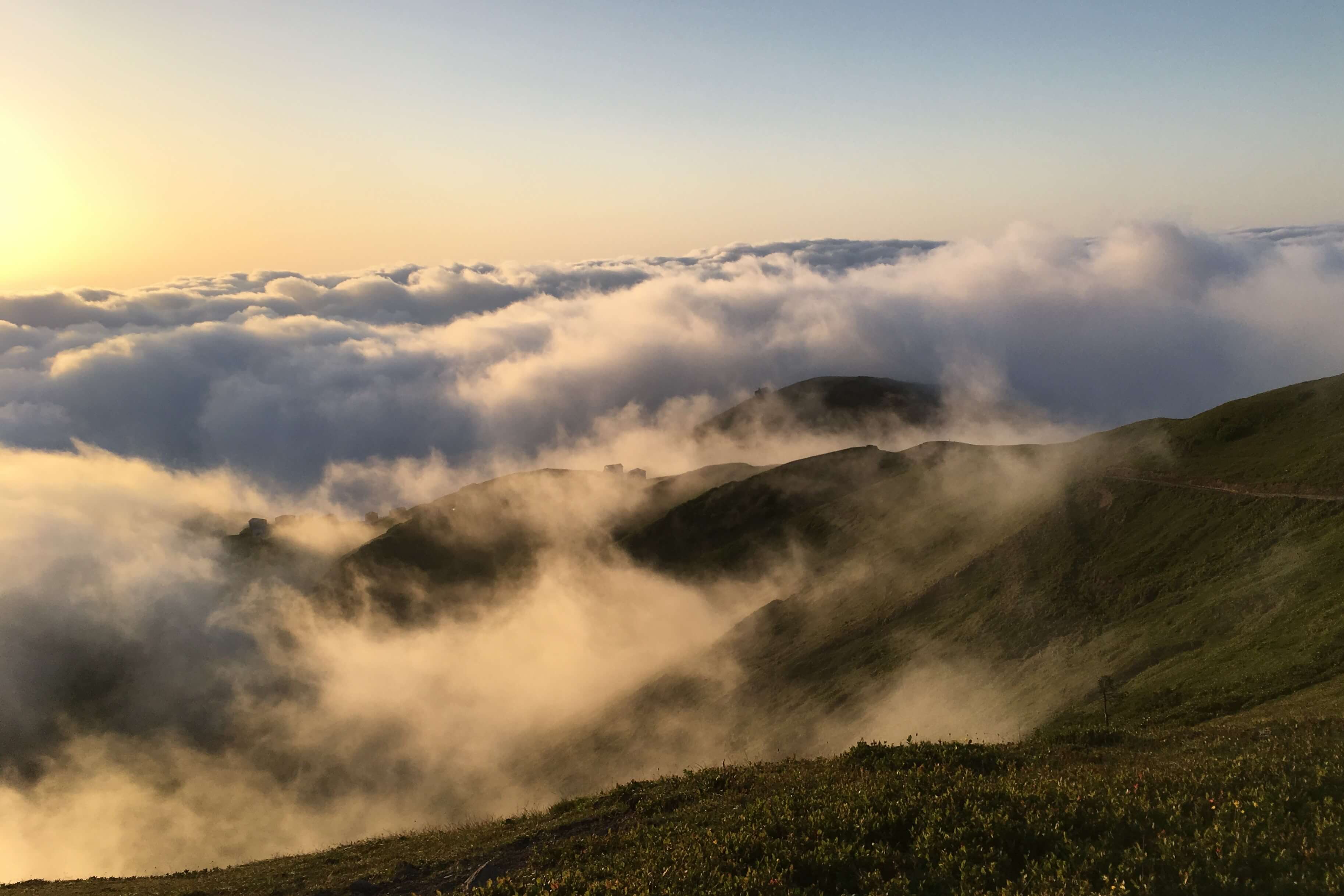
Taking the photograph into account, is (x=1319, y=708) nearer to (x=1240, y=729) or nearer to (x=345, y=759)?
(x=1240, y=729)

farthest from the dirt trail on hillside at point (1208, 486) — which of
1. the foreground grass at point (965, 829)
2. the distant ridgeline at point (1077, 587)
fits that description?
the foreground grass at point (965, 829)

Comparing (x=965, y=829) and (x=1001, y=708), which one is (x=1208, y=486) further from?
(x=965, y=829)

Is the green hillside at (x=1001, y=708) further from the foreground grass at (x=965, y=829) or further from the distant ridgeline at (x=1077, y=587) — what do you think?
→ the distant ridgeline at (x=1077, y=587)

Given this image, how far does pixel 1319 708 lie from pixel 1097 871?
25.4m

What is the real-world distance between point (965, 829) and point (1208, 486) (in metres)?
77.8

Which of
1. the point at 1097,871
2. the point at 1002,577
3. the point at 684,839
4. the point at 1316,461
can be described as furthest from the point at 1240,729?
the point at 1002,577

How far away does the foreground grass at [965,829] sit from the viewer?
12.5 m

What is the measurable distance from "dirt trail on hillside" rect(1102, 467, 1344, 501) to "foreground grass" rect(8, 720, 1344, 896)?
2022 inches

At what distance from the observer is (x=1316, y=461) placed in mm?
64938

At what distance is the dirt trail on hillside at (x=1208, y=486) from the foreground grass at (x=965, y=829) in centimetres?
5136

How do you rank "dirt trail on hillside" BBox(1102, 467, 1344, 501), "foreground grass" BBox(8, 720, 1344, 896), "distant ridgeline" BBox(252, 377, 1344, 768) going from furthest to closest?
"dirt trail on hillside" BBox(1102, 467, 1344, 501), "distant ridgeline" BBox(252, 377, 1344, 768), "foreground grass" BBox(8, 720, 1344, 896)

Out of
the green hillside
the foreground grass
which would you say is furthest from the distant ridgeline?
the foreground grass

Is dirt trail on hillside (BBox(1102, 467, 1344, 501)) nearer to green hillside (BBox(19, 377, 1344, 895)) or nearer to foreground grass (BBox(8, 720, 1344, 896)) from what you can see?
green hillside (BBox(19, 377, 1344, 895))

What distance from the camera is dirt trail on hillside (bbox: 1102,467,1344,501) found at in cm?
6156
